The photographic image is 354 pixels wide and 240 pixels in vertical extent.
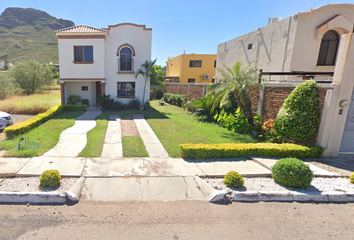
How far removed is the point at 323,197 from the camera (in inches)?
175

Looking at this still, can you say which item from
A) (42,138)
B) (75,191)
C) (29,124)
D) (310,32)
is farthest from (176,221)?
(310,32)

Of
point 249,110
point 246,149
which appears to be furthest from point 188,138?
point 249,110

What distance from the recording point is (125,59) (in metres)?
16.5

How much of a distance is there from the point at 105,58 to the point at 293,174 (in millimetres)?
15823

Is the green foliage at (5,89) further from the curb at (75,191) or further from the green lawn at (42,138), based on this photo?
the curb at (75,191)

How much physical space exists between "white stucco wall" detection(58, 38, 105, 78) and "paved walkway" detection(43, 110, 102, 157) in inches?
249

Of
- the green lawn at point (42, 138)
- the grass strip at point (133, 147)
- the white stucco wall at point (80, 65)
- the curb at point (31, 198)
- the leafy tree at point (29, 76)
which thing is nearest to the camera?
the curb at point (31, 198)

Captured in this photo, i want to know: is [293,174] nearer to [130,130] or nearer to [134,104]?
[130,130]

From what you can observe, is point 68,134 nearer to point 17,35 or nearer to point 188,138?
point 188,138

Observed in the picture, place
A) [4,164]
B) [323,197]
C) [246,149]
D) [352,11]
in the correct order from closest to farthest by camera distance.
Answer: [323,197]
[4,164]
[246,149]
[352,11]

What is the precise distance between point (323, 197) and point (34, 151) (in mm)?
8116

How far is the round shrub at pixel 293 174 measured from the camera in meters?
4.57

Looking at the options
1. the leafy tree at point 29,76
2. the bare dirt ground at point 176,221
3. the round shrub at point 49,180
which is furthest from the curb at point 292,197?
the leafy tree at point 29,76

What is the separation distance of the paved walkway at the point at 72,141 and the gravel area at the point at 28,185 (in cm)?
154
